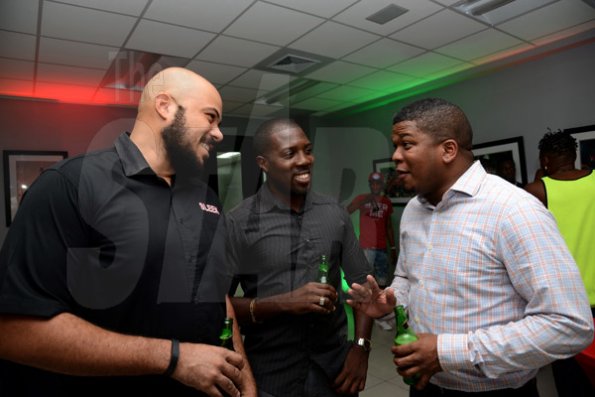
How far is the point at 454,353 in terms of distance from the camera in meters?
1.09

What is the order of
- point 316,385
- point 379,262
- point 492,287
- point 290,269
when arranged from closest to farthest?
point 492,287 < point 316,385 < point 290,269 < point 379,262

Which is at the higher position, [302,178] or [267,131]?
[267,131]

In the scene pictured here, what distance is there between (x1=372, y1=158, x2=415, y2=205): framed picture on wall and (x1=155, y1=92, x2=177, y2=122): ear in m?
4.78

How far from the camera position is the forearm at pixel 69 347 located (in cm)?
87

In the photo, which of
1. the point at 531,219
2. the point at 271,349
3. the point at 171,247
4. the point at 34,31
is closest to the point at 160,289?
the point at 171,247

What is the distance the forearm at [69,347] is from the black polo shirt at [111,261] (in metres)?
0.04

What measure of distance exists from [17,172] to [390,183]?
17.0ft

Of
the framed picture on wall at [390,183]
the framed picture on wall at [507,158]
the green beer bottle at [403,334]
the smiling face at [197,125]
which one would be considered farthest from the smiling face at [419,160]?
the framed picture on wall at [390,183]

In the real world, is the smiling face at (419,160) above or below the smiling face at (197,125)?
below

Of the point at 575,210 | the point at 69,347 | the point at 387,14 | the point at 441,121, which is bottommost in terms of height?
the point at 69,347

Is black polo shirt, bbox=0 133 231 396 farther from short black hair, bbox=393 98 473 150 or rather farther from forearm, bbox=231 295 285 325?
short black hair, bbox=393 98 473 150

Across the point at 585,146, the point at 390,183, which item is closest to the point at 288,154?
the point at 585,146

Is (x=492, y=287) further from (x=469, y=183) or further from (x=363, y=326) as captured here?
(x=363, y=326)

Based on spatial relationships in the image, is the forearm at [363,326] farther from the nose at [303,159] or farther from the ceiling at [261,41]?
the ceiling at [261,41]
